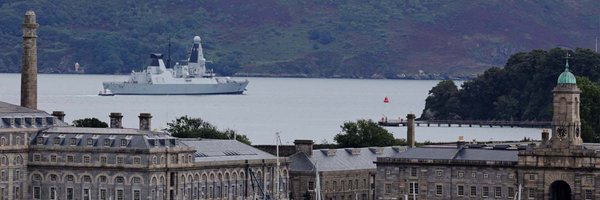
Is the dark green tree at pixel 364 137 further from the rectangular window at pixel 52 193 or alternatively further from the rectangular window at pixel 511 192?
the rectangular window at pixel 52 193

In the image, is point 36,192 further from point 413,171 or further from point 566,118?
point 566,118

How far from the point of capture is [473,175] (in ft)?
436

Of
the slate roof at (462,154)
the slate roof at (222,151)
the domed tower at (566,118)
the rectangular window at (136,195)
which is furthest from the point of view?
the slate roof at (462,154)

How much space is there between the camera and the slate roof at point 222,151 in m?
130

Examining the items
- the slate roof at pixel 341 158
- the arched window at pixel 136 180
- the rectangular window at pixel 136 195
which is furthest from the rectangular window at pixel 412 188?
the rectangular window at pixel 136 195

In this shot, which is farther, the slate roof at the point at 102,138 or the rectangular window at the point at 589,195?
the rectangular window at the point at 589,195

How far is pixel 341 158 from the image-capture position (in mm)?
143250

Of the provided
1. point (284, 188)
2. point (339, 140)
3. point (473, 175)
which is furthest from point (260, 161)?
point (339, 140)

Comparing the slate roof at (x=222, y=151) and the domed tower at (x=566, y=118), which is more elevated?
the domed tower at (x=566, y=118)

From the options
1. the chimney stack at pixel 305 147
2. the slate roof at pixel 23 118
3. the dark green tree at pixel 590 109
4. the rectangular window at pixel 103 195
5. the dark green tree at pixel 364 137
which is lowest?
the rectangular window at pixel 103 195

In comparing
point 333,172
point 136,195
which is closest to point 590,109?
point 333,172

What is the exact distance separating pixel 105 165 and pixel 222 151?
1084cm

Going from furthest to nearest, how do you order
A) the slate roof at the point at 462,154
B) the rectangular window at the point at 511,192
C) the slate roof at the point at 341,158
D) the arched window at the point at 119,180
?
the slate roof at the point at 341,158
the slate roof at the point at 462,154
the rectangular window at the point at 511,192
the arched window at the point at 119,180

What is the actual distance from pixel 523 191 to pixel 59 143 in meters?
26.1
